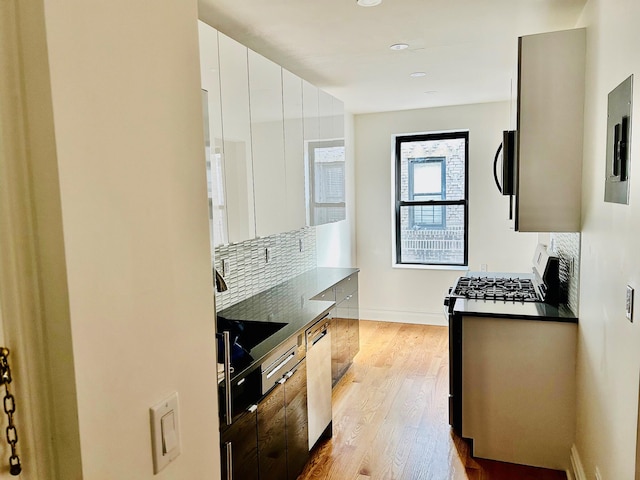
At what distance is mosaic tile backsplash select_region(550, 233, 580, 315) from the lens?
261 cm

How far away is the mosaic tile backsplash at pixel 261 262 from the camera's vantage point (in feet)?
9.95

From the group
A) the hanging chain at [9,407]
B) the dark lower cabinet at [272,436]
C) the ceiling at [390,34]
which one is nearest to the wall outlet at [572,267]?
the ceiling at [390,34]

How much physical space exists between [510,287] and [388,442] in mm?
1341

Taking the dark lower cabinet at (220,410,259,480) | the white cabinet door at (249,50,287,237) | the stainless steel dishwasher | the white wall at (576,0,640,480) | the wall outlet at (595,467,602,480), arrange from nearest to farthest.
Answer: the white wall at (576,0,640,480) → the dark lower cabinet at (220,410,259,480) → the wall outlet at (595,467,602,480) → the white cabinet door at (249,50,287,237) → the stainless steel dishwasher

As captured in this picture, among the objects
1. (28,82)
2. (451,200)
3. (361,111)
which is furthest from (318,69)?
(28,82)

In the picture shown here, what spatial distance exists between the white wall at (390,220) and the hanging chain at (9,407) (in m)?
5.01

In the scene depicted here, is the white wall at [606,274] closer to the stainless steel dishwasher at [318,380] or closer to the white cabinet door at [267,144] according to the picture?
the stainless steel dishwasher at [318,380]

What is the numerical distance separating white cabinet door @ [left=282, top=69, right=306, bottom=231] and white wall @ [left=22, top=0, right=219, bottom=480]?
204cm

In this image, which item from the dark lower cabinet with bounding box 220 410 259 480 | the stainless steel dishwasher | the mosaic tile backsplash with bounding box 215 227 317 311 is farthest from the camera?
the mosaic tile backsplash with bounding box 215 227 317 311

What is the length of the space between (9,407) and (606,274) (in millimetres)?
2046

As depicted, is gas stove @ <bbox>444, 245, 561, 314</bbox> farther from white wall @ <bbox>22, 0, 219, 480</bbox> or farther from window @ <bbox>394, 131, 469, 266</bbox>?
white wall @ <bbox>22, 0, 219, 480</bbox>

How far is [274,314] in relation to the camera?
2.80 metres

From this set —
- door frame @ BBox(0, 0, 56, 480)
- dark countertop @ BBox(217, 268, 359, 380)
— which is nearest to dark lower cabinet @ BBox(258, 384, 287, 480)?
dark countertop @ BBox(217, 268, 359, 380)

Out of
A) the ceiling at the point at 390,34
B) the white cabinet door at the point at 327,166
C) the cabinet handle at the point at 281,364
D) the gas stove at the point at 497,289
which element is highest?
the ceiling at the point at 390,34
